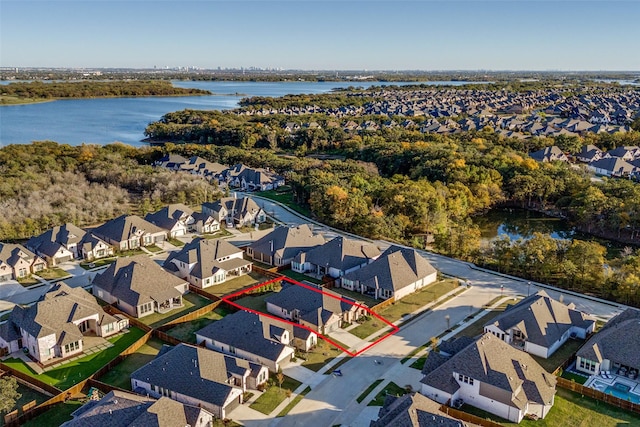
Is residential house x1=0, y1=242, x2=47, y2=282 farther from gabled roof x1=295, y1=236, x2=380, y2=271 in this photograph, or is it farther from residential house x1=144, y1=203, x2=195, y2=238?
gabled roof x1=295, y1=236, x2=380, y2=271

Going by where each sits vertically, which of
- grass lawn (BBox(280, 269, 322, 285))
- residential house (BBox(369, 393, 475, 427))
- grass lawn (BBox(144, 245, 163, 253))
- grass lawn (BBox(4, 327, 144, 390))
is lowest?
grass lawn (BBox(144, 245, 163, 253))

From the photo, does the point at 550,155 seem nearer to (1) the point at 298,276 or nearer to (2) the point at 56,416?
(1) the point at 298,276

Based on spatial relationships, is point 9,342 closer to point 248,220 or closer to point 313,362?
point 313,362

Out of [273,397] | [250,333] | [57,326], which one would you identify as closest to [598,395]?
[273,397]

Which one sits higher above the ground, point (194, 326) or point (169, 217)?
point (169, 217)

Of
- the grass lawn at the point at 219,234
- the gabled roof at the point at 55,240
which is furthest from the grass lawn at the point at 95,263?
the grass lawn at the point at 219,234

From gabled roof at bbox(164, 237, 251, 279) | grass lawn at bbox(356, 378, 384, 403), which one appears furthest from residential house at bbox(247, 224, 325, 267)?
grass lawn at bbox(356, 378, 384, 403)

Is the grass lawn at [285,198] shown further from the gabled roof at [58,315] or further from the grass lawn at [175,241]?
the gabled roof at [58,315]
